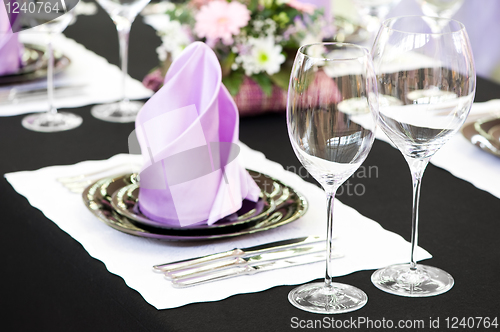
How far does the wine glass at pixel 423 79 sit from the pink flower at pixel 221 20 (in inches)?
26.5

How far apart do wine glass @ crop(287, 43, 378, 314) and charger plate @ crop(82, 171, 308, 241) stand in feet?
0.73

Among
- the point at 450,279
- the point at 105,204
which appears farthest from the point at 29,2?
the point at 450,279

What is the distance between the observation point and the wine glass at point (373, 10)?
1688mm

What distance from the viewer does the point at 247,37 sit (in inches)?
57.7

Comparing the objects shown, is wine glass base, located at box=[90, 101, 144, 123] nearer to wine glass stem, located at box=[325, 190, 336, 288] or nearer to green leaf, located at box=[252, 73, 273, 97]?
green leaf, located at box=[252, 73, 273, 97]

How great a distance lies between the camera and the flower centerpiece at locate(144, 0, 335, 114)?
1438 millimetres

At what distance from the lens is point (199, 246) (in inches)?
36.2

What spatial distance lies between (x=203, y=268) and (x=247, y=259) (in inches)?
2.5

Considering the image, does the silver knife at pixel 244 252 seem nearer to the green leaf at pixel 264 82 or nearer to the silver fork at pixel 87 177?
the silver fork at pixel 87 177

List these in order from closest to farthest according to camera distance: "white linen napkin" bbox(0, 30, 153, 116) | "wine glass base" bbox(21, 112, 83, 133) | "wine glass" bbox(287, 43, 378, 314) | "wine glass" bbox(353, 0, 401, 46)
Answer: "wine glass" bbox(287, 43, 378, 314) → "wine glass base" bbox(21, 112, 83, 133) → "white linen napkin" bbox(0, 30, 153, 116) → "wine glass" bbox(353, 0, 401, 46)

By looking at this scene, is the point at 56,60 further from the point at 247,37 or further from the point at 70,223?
the point at 70,223

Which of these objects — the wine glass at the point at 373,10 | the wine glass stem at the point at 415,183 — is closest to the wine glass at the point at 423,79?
the wine glass stem at the point at 415,183

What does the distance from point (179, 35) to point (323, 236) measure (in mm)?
716

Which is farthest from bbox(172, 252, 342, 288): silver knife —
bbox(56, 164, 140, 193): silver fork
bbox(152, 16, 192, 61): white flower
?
bbox(152, 16, 192, 61): white flower
